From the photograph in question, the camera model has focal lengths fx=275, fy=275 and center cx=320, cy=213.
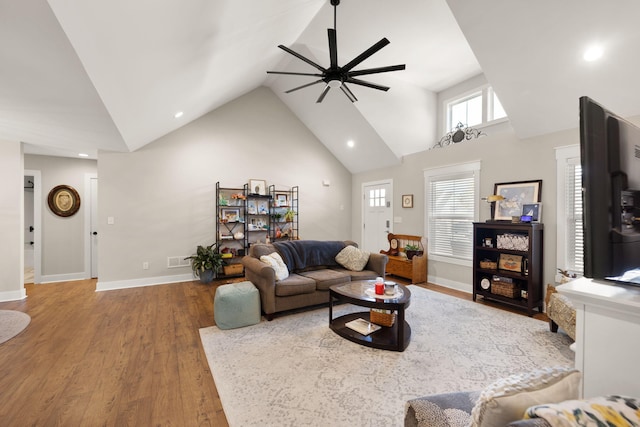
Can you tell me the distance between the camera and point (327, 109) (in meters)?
5.55

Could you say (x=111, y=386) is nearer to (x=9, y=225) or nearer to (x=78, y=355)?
(x=78, y=355)

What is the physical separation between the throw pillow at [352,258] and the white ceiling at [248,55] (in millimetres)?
2458

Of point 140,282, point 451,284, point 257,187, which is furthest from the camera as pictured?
point 257,187

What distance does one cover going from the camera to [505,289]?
12.3 feet

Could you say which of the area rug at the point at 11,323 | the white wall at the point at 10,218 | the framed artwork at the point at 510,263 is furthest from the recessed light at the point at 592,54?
the white wall at the point at 10,218

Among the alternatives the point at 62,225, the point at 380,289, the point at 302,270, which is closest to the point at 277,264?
the point at 302,270

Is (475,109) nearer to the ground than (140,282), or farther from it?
farther from it

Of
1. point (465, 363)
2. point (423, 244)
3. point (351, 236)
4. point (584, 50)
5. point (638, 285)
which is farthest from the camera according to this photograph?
point (351, 236)

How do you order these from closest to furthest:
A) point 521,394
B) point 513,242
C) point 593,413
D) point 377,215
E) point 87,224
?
point 593,413 < point 521,394 < point 513,242 < point 87,224 < point 377,215

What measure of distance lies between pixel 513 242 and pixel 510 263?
297mm

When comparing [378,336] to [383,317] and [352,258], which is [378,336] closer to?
[383,317]

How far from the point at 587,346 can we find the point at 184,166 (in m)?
5.74

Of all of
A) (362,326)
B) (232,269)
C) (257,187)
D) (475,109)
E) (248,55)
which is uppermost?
(248,55)

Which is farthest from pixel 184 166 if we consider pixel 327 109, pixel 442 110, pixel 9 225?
pixel 442 110
